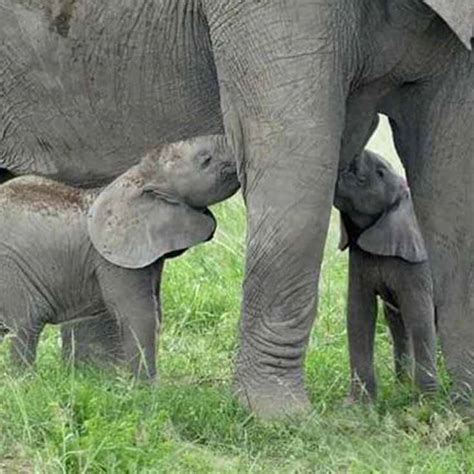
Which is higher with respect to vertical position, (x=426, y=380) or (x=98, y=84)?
(x=98, y=84)

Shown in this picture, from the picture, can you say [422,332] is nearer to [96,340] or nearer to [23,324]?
[96,340]

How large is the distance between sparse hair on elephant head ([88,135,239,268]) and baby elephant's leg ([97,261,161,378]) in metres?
0.04

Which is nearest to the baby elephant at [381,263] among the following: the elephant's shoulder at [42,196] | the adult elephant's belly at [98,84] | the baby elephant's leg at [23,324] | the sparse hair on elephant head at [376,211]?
the sparse hair on elephant head at [376,211]

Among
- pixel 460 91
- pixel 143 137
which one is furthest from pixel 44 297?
pixel 460 91

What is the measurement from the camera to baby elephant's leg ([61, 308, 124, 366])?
6.20m

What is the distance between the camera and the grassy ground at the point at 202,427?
4.83 meters

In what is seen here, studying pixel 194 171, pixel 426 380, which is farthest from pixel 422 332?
pixel 194 171

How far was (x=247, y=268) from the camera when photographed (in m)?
5.59

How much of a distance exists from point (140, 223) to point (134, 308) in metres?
0.28

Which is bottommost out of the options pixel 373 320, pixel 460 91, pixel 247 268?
pixel 373 320

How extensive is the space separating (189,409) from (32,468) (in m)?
0.85

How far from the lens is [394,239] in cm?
612

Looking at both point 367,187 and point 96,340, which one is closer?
point 367,187

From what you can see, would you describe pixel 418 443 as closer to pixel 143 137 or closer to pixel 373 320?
pixel 373 320
